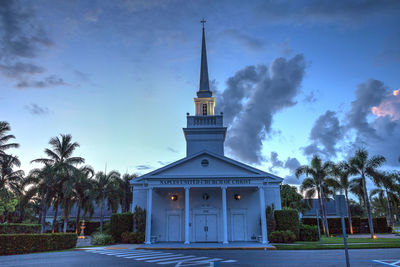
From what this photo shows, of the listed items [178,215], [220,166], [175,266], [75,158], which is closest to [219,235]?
[178,215]

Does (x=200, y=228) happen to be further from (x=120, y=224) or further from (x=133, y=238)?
(x=120, y=224)

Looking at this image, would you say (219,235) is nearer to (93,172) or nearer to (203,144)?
(203,144)

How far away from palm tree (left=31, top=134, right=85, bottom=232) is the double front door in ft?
61.0

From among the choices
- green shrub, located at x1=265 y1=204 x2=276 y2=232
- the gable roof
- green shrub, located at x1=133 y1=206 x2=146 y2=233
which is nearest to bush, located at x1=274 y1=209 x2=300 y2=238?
green shrub, located at x1=265 y1=204 x2=276 y2=232

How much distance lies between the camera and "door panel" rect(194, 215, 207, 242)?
25469mm

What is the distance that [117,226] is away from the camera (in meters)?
25.3

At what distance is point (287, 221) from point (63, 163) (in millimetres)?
27732

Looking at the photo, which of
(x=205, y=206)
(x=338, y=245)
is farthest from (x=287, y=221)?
(x=205, y=206)

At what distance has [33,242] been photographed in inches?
725

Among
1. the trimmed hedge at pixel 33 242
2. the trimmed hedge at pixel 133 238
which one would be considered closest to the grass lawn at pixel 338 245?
the trimmed hedge at pixel 133 238

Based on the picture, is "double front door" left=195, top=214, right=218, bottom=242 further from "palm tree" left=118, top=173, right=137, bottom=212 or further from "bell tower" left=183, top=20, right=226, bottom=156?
"palm tree" left=118, top=173, right=137, bottom=212

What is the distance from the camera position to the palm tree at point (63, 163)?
35.2m

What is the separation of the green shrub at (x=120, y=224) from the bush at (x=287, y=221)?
13430 millimetres

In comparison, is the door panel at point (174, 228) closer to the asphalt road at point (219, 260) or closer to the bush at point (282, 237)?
the bush at point (282, 237)
